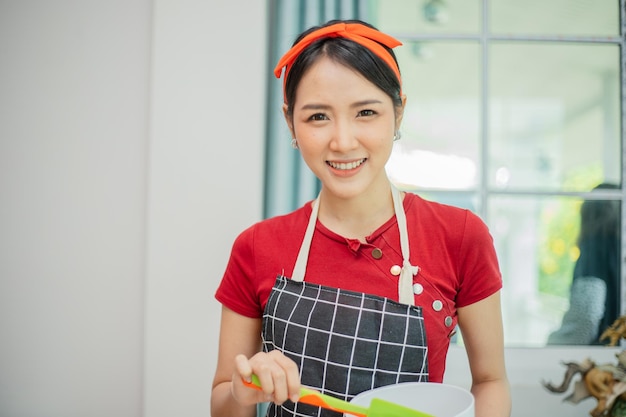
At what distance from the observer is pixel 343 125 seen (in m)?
1.01

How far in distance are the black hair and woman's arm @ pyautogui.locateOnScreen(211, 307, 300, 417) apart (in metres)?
0.49

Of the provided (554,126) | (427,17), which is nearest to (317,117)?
(427,17)

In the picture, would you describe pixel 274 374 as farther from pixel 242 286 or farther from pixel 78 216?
pixel 78 216

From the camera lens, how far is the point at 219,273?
5.76ft

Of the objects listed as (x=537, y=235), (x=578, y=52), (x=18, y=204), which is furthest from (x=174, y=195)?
(x=578, y=52)

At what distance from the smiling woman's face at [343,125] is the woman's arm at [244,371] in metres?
0.35

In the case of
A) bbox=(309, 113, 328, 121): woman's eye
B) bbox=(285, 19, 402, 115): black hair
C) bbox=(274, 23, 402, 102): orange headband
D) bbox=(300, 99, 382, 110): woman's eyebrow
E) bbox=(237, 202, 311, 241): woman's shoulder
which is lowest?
bbox=(237, 202, 311, 241): woman's shoulder

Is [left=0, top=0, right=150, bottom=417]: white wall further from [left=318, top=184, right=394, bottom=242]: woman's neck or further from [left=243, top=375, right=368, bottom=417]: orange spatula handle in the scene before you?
[left=243, top=375, right=368, bottom=417]: orange spatula handle

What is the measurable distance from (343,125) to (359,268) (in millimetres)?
281

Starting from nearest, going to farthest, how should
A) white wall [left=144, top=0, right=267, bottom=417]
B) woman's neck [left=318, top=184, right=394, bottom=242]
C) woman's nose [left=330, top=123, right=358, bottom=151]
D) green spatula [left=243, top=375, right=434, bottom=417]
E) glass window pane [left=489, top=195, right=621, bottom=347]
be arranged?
green spatula [left=243, top=375, right=434, bottom=417] < woman's nose [left=330, top=123, right=358, bottom=151] < woman's neck [left=318, top=184, right=394, bottom=242] < white wall [left=144, top=0, right=267, bottom=417] < glass window pane [left=489, top=195, right=621, bottom=347]

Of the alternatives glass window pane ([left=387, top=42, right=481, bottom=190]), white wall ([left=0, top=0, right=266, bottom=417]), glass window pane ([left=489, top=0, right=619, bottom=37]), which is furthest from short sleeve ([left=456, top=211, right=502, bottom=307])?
glass window pane ([left=489, top=0, right=619, bottom=37])

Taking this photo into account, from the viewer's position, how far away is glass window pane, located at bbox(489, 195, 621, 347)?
197cm

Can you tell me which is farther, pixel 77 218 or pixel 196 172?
pixel 77 218

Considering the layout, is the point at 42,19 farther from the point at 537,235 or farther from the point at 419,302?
the point at 537,235
